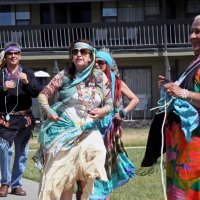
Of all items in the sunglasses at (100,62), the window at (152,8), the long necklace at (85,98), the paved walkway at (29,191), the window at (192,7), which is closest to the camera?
the long necklace at (85,98)

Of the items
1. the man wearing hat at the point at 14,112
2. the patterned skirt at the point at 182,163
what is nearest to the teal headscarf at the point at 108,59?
the man wearing hat at the point at 14,112

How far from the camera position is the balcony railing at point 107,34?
28938mm

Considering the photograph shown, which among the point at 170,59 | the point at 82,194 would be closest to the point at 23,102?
the point at 82,194

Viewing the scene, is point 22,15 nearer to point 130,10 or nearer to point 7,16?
point 7,16

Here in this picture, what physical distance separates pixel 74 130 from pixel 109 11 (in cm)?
2531

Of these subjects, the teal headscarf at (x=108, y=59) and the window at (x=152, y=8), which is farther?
the window at (x=152, y=8)

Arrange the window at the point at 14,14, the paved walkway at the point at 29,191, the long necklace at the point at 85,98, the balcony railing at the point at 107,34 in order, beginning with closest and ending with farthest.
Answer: the long necklace at the point at 85,98 → the paved walkway at the point at 29,191 → the balcony railing at the point at 107,34 → the window at the point at 14,14

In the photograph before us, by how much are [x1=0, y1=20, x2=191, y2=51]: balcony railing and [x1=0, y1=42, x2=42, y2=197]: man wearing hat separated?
2071cm

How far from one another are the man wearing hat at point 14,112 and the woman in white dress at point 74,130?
74.7 inches

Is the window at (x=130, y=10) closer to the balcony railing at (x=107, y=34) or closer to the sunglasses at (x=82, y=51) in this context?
the balcony railing at (x=107, y=34)

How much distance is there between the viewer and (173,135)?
4820mm

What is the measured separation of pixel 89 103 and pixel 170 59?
24153 millimetres

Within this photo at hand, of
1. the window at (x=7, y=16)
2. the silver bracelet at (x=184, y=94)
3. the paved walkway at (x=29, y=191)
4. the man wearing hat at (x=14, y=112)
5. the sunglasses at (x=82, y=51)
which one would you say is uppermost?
the window at (x=7, y=16)

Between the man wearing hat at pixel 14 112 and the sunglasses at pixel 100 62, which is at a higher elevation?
the sunglasses at pixel 100 62
